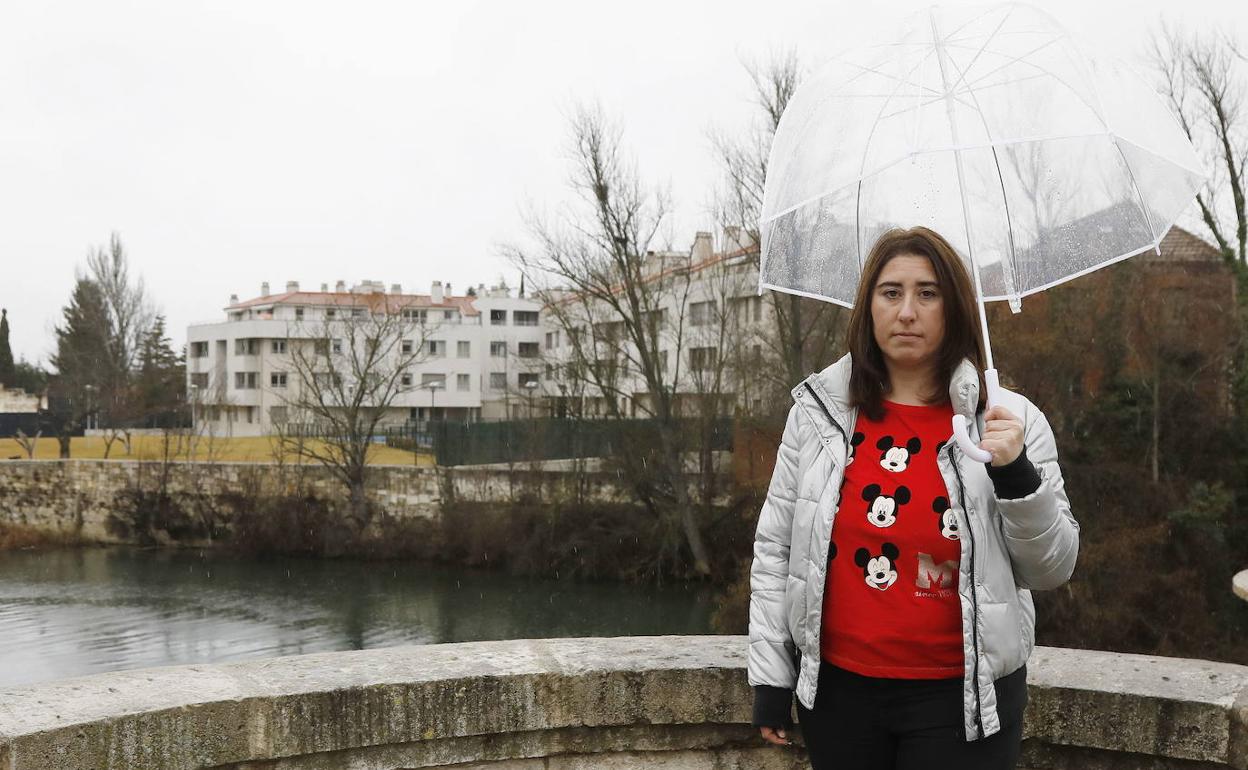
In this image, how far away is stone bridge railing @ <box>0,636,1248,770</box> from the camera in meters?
2.54

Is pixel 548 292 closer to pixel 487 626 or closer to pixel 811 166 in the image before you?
pixel 487 626

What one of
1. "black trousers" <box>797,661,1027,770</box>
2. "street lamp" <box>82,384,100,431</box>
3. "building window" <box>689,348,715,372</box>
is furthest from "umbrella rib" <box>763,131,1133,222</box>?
"street lamp" <box>82,384,100,431</box>

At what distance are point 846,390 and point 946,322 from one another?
22 centimetres

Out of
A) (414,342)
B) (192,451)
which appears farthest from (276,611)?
(414,342)

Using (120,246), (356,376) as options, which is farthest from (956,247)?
(120,246)

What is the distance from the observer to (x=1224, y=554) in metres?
19.3

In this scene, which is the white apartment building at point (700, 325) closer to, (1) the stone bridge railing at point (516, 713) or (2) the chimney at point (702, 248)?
(2) the chimney at point (702, 248)

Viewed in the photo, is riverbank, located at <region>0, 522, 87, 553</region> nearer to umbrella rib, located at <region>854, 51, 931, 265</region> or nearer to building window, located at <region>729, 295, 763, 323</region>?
building window, located at <region>729, 295, 763, 323</region>

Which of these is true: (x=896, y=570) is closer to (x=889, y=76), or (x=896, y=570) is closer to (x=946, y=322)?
(x=946, y=322)

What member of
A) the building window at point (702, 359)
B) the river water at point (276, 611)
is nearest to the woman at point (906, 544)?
the river water at point (276, 611)

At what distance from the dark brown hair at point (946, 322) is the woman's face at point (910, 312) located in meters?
0.01

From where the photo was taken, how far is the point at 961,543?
72.8 inches

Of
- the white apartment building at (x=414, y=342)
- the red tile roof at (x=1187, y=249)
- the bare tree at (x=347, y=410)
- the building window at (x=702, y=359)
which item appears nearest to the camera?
the red tile roof at (x=1187, y=249)

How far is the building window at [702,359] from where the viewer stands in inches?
1110
